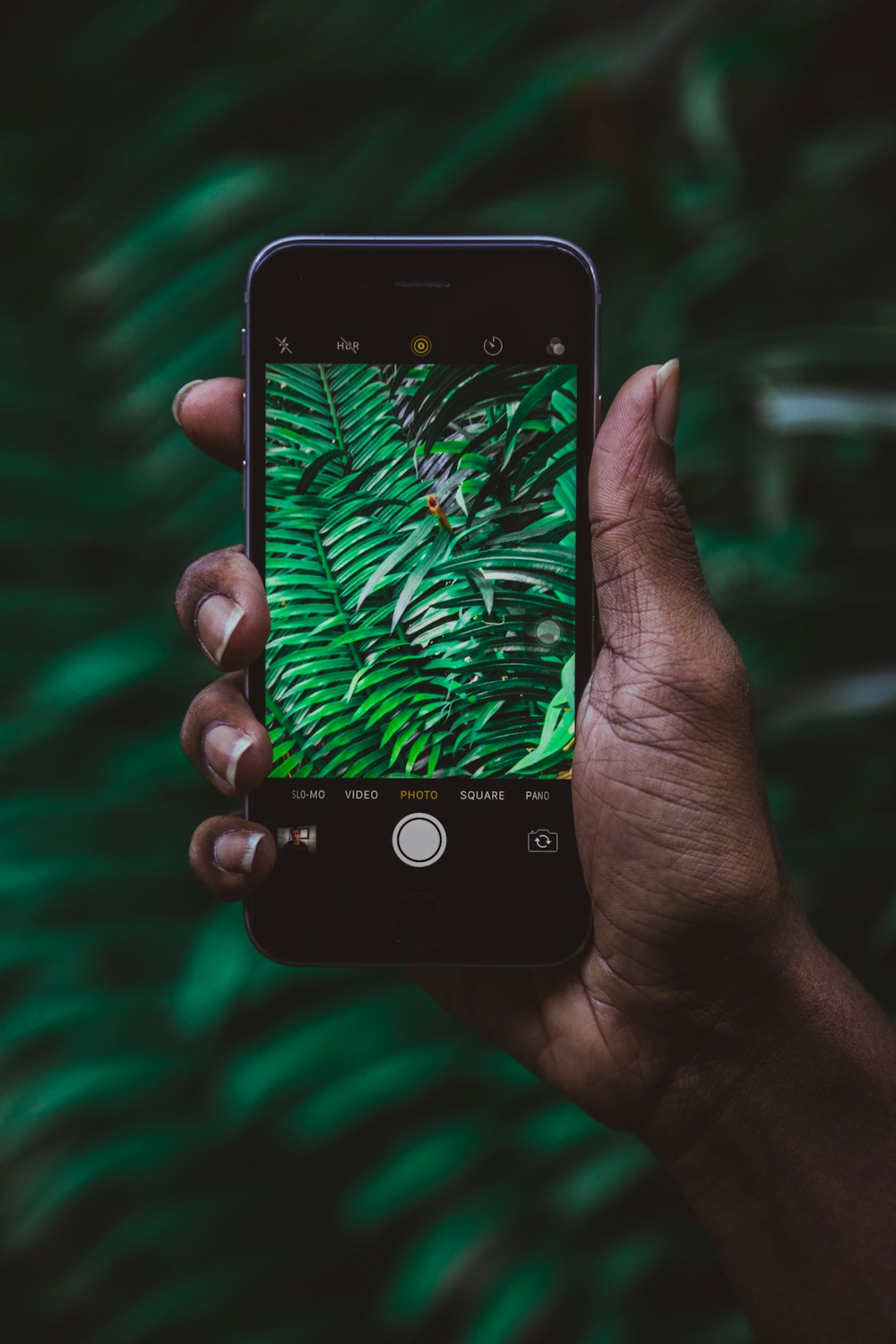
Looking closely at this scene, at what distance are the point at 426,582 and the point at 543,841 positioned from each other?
0.64 feet

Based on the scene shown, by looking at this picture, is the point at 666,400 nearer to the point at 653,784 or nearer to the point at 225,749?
the point at 653,784

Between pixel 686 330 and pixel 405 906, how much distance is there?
65cm

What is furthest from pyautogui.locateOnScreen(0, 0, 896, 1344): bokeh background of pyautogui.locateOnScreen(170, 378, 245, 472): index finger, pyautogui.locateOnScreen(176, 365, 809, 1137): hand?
pyautogui.locateOnScreen(176, 365, 809, 1137): hand

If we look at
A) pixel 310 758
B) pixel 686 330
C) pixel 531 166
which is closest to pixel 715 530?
pixel 686 330

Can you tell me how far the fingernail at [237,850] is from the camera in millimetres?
640

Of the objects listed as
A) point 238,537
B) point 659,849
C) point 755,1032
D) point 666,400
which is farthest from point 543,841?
point 238,537

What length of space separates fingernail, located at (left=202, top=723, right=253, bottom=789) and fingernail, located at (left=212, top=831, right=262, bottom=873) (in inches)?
1.4

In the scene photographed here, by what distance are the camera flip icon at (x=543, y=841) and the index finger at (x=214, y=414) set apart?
0.35 m

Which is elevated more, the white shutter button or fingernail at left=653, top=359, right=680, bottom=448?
A: fingernail at left=653, top=359, right=680, bottom=448

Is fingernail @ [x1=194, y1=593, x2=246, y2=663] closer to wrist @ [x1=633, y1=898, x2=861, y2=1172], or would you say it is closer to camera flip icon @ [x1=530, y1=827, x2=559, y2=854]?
camera flip icon @ [x1=530, y1=827, x2=559, y2=854]

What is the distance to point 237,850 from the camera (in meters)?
0.64

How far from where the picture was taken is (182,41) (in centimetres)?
95

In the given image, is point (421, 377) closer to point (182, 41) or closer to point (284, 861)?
point (284, 861)

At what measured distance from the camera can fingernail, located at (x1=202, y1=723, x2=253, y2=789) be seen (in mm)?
642
